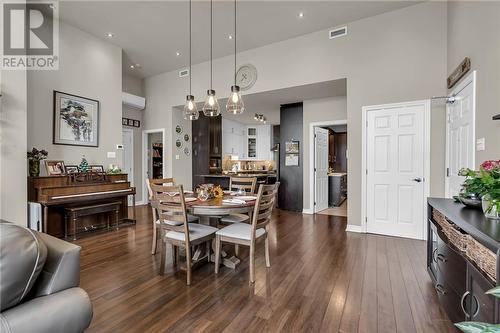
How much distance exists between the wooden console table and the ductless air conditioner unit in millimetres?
6526

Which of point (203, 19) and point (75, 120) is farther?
point (75, 120)

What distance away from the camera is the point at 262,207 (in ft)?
8.39

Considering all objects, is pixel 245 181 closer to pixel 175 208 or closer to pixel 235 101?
pixel 235 101

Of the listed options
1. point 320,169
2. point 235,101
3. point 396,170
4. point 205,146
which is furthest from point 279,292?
point 205,146

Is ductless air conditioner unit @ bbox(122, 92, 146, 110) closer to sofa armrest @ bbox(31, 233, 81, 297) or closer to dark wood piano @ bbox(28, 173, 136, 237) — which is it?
dark wood piano @ bbox(28, 173, 136, 237)

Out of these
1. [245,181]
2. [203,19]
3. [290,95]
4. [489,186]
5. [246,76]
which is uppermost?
[203,19]

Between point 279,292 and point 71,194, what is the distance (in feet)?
11.6

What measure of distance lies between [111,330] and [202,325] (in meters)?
0.63

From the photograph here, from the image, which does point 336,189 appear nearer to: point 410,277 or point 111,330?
point 410,277

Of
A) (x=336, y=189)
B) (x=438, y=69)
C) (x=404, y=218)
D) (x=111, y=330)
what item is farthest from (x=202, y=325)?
(x=336, y=189)

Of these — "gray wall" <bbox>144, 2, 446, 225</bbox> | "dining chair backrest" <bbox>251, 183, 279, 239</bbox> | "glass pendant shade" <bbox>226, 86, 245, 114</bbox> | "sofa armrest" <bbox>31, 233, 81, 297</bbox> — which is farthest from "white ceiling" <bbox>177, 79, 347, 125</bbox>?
"sofa armrest" <bbox>31, 233, 81, 297</bbox>

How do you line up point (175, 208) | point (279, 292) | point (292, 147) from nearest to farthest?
point (279, 292), point (175, 208), point (292, 147)

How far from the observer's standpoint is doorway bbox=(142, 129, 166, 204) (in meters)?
7.09

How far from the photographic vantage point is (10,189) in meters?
3.14
